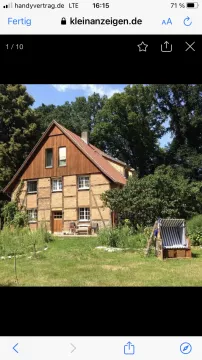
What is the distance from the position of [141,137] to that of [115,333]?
59.6 ft

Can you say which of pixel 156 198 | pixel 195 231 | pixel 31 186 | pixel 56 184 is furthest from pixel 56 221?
pixel 195 231

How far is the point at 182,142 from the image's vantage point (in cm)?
1652

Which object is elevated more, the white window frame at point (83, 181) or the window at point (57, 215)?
the white window frame at point (83, 181)

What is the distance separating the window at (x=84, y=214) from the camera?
22.4 meters

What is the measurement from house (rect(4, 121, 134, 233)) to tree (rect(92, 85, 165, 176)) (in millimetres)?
1048

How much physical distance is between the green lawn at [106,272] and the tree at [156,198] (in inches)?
281

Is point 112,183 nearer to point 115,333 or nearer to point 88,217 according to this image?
point 88,217

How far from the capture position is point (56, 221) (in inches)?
919

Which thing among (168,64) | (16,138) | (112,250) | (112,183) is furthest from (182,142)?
(168,64)

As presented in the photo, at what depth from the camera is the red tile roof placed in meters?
21.5
